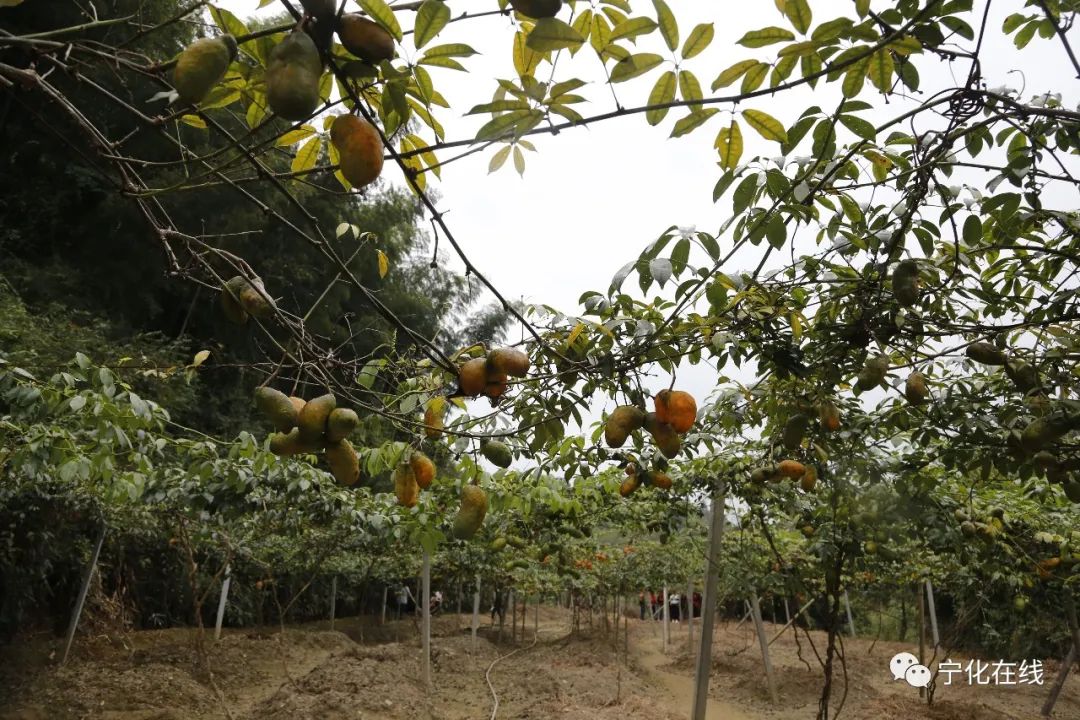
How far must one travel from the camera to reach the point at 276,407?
1.27m

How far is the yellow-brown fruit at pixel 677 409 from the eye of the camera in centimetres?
157

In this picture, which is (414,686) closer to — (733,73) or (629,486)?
(629,486)

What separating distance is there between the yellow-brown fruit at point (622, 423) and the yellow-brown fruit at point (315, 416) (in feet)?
2.07

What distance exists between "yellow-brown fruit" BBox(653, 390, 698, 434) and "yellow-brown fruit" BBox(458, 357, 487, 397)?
1.41 feet

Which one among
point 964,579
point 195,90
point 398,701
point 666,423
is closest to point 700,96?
point 195,90

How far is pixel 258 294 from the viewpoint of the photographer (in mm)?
1207

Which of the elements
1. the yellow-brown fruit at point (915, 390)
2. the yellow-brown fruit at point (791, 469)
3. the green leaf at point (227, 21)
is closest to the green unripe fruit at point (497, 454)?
the green leaf at point (227, 21)

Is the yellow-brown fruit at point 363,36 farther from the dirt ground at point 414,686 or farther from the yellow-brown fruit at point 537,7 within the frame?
the dirt ground at point 414,686

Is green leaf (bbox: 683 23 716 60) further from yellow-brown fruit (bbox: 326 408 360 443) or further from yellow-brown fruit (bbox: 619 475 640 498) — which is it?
yellow-brown fruit (bbox: 619 475 640 498)

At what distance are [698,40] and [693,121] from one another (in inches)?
4.6

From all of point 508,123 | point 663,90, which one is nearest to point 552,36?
point 508,123

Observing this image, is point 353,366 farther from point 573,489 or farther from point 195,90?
point 573,489

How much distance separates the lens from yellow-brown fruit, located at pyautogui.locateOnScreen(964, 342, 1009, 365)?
196 centimetres

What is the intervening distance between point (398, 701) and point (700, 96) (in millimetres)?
6305
